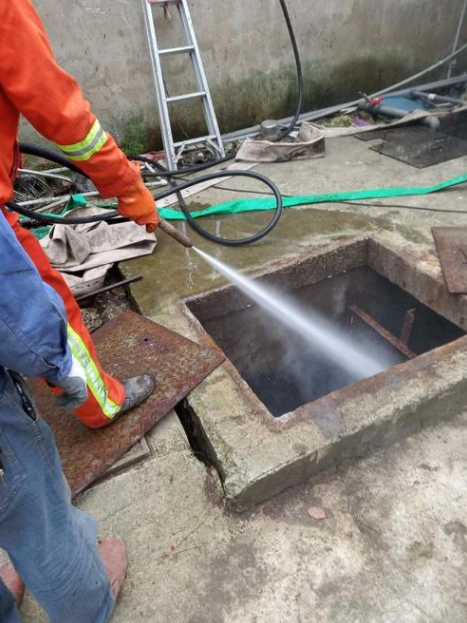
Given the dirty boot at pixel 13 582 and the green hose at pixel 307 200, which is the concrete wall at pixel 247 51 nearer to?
the green hose at pixel 307 200

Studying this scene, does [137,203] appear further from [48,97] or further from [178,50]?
A: [178,50]

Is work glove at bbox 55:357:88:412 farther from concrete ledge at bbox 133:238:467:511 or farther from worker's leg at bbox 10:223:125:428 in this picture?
concrete ledge at bbox 133:238:467:511

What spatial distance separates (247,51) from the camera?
541cm

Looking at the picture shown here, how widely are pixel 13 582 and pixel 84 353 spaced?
886 millimetres

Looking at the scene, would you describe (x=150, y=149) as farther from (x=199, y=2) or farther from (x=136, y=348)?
(x=136, y=348)

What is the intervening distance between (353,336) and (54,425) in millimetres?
2667

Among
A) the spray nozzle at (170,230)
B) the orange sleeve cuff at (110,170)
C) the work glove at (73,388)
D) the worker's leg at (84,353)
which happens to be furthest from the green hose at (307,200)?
the work glove at (73,388)

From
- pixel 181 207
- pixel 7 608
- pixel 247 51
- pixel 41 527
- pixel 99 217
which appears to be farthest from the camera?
pixel 247 51

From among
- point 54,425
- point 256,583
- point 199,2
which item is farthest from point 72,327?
point 199,2

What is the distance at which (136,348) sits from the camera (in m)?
2.58

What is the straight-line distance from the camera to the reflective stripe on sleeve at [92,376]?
1.73 m

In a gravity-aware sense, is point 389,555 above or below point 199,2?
below

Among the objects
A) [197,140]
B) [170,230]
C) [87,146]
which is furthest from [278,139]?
[87,146]

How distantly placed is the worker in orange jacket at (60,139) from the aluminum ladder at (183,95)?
2.92 meters
